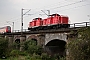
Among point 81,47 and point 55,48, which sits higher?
point 81,47

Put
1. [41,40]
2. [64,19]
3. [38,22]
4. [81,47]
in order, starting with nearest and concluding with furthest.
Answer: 1. [81,47]
2. [41,40]
3. [64,19]
4. [38,22]

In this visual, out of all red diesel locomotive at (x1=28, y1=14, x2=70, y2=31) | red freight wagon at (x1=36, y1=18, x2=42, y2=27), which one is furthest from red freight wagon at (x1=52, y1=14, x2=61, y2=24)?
red freight wagon at (x1=36, y1=18, x2=42, y2=27)

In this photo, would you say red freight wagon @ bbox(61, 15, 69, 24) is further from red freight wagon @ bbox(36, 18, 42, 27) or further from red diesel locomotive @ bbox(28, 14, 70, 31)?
red freight wagon @ bbox(36, 18, 42, 27)

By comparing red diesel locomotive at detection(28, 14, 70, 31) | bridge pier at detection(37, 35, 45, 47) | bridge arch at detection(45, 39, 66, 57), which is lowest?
bridge arch at detection(45, 39, 66, 57)

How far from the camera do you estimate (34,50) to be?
33250 mm

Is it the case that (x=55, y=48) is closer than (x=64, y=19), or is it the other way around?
(x=64, y=19)

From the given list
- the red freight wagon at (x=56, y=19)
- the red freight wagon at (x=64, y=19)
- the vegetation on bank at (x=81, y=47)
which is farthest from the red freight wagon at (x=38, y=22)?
the vegetation on bank at (x=81, y=47)

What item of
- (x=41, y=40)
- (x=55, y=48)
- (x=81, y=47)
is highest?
(x=81, y=47)

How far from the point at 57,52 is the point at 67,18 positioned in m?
6.47

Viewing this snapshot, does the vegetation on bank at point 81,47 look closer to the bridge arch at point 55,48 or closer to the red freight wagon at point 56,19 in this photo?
the bridge arch at point 55,48

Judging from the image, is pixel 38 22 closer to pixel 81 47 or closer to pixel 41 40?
pixel 41 40

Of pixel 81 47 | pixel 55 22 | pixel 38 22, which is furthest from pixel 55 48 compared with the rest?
pixel 81 47

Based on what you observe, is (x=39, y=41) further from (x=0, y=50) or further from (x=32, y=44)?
(x=0, y=50)


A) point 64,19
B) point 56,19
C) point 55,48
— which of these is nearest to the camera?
point 64,19
